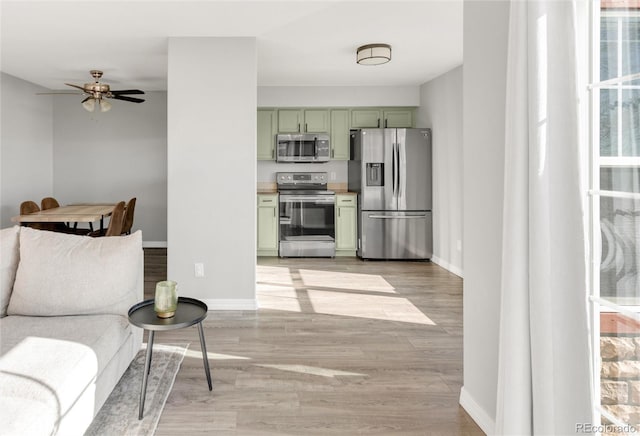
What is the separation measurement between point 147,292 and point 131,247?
85.2 inches

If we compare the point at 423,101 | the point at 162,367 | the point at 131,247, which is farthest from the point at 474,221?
the point at 423,101

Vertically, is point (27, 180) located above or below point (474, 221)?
above

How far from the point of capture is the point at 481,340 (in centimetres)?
192

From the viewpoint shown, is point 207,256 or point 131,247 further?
point 207,256

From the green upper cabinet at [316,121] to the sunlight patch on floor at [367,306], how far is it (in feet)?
9.92

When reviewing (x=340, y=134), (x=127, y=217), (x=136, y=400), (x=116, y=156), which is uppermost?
(x=340, y=134)

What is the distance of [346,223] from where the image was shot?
6.45 m

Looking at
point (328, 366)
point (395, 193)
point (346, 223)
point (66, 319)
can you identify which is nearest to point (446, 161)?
point (395, 193)

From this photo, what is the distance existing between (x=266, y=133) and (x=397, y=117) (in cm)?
206

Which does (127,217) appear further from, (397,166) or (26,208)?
(397,166)

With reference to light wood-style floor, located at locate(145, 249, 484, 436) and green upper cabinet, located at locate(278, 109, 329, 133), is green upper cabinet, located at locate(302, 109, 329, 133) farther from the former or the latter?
light wood-style floor, located at locate(145, 249, 484, 436)

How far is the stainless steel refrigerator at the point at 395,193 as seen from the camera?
6.04 meters

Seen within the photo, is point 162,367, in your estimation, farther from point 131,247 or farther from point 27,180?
point 27,180

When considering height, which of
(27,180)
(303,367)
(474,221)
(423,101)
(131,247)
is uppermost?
(423,101)
